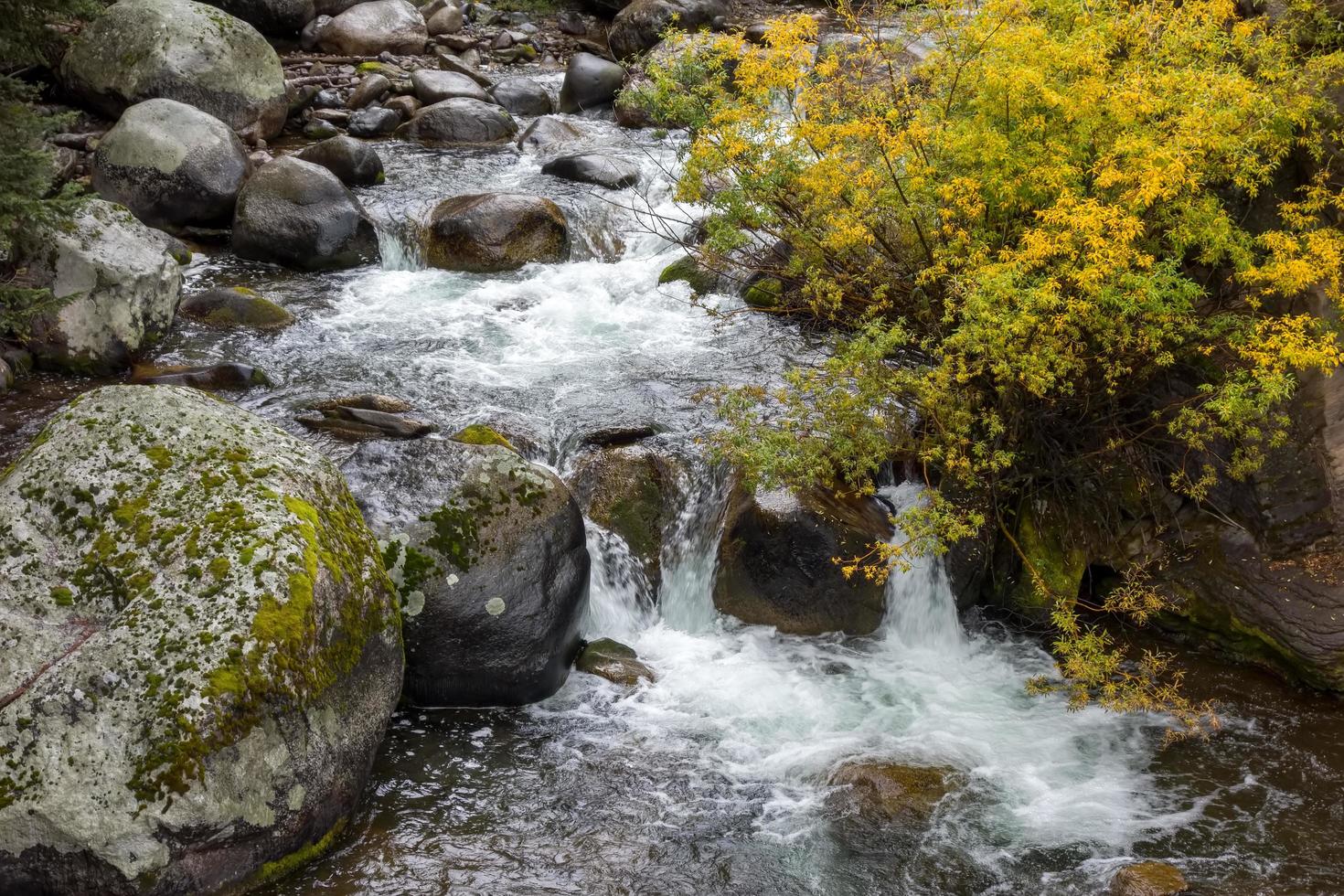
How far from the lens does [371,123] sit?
52.3 feet

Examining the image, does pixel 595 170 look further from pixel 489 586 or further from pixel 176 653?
pixel 176 653

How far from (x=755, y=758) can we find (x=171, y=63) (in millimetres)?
12658

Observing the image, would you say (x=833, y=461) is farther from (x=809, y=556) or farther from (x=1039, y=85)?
(x=1039, y=85)

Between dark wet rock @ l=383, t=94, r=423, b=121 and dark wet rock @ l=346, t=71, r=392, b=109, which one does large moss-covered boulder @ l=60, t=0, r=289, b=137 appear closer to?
dark wet rock @ l=346, t=71, r=392, b=109

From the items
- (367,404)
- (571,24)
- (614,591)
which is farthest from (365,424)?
(571,24)

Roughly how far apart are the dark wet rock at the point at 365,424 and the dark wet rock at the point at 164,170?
5.15 meters

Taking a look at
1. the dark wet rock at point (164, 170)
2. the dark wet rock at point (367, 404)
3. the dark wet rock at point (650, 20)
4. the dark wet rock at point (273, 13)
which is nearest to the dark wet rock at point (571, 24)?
the dark wet rock at point (650, 20)

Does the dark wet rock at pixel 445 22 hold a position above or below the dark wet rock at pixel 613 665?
above

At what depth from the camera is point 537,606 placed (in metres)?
6.55

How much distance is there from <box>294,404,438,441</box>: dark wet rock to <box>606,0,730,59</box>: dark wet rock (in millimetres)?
13072

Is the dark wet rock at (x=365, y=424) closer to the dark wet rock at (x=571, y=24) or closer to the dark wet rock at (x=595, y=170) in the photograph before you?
the dark wet rock at (x=595, y=170)

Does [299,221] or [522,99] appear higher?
[522,99]

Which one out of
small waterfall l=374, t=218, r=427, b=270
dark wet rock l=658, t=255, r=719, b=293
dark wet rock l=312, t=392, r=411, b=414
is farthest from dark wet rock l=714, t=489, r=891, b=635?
small waterfall l=374, t=218, r=427, b=270

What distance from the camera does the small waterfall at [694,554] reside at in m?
7.62
